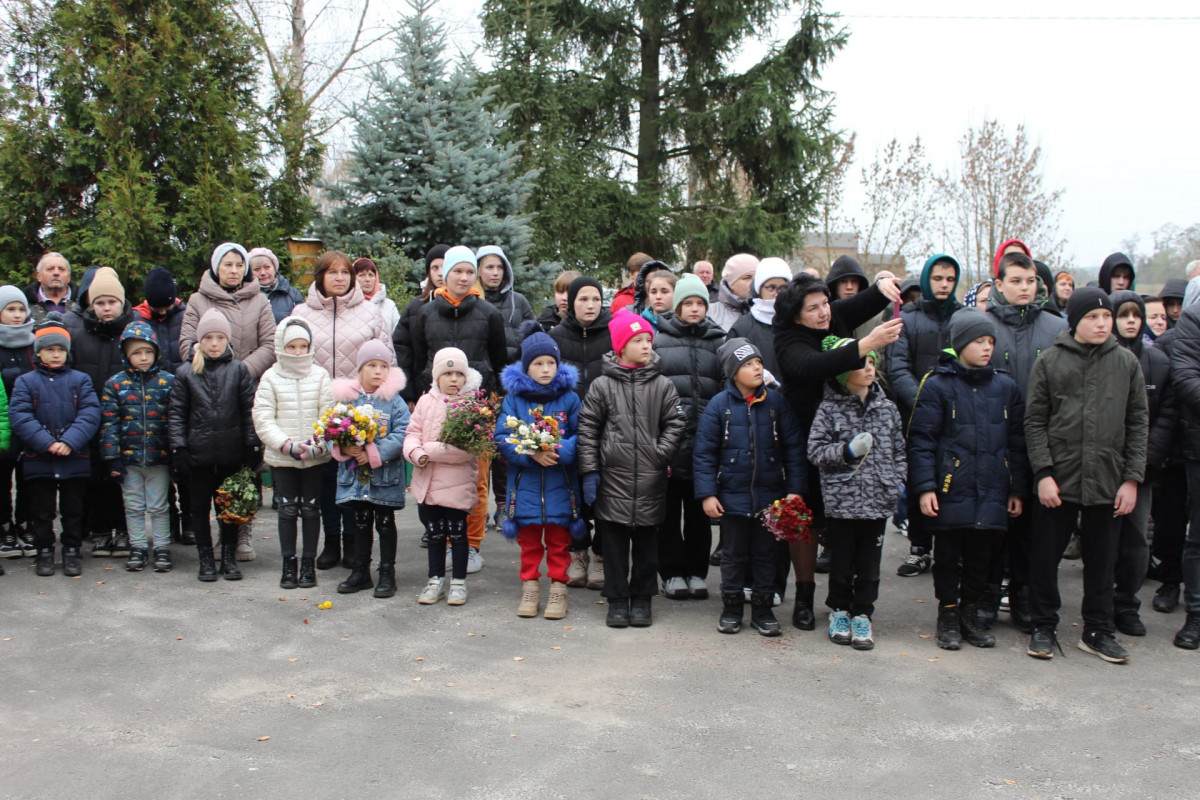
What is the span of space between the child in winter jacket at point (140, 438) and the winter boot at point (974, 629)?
5798mm

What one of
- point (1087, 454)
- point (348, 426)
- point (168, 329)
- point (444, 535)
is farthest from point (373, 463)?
point (1087, 454)

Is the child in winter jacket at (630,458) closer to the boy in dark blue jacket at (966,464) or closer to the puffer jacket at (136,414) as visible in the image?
the boy in dark blue jacket at (966,464)

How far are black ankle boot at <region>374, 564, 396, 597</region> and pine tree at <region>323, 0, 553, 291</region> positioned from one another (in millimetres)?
6545

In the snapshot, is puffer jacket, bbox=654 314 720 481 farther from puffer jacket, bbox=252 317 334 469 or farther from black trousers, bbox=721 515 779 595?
puffer jacket, bbox=252 317 334 469

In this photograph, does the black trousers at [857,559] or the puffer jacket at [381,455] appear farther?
the puffer jacket at [381,455]

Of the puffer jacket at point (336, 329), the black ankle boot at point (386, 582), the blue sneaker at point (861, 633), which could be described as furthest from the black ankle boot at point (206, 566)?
the blue sneaker at point (861, 633)

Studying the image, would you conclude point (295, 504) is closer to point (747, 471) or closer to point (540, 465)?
point (540, 465)

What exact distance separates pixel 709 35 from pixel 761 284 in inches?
546

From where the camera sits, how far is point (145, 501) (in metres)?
7.32

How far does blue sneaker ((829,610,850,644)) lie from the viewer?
5742mm

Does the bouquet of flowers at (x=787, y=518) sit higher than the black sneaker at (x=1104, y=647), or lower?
higher

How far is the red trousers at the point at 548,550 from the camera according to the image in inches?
250

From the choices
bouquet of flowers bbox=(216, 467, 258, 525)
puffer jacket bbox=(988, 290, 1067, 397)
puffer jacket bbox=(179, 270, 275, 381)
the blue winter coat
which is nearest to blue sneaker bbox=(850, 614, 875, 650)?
puffer jacket bbox=(988, 290, 1067, 397)

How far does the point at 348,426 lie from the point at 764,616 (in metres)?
3.07
